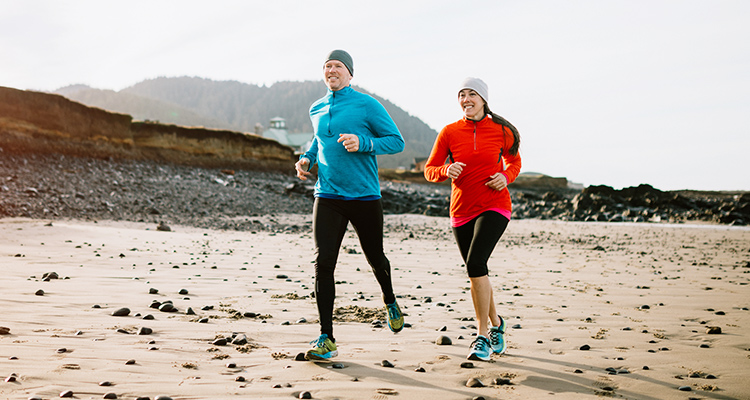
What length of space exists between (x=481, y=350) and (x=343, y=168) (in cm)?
178

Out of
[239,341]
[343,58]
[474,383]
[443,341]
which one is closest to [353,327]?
[443,341]

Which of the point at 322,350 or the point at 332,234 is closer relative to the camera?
the point at 322,350

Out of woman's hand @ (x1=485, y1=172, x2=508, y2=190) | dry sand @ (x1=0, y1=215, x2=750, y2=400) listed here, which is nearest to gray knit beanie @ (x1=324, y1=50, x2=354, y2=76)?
woman's hand @ (x1=485, y1=172, x2=508, y2=190)

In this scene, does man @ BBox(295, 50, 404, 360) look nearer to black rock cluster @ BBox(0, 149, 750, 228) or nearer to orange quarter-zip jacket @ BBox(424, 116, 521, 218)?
orange quarter-zip jacket @ BBox(424, 116, 521, 218)

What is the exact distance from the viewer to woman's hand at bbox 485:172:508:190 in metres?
4.36

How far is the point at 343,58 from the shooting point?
4.53 metres

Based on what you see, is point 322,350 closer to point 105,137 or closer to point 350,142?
point 350,142

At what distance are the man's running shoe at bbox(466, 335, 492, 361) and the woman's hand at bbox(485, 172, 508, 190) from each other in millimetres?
1183

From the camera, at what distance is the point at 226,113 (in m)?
Answer: 165

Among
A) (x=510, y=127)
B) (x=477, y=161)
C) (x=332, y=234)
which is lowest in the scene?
(x=332, y=234)

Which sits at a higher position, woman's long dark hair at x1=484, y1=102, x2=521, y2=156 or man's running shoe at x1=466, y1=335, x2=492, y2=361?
woman's long dark hair at x1=484, y1=102, x2=521, y2=156

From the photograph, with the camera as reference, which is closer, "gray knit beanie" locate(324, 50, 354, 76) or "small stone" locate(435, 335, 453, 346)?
"gray knit beanie" locate(324, 50, 354, 76)

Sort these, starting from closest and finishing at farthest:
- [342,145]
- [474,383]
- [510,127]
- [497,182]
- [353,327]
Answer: [474,383] → [497,182] → [342,145] → [510,127] → [353,327]

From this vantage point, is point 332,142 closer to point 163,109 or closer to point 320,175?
point 320,175
